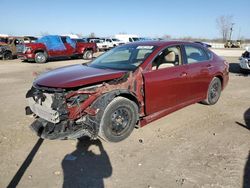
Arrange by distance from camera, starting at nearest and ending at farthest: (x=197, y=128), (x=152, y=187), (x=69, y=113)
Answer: (x=152, y=187) → (x=69, y=113) → (x=197, y=128)

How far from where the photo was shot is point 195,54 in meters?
6.08

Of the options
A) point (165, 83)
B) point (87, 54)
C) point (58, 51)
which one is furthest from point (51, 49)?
point (165, 83)

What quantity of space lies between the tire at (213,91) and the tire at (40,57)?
14.8 metres

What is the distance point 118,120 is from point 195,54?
2655 millimetres

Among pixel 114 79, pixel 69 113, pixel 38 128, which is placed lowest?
pixel 38 128

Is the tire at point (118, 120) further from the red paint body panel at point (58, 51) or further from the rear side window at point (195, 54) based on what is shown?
the red paint body panel at point (58, 51)

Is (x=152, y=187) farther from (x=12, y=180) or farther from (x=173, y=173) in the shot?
(x=12, y=180)

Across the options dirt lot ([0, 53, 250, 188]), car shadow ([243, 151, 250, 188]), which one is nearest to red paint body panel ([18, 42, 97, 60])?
dirt lot ([0, 53, 250, 188])

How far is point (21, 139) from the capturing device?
4.77m

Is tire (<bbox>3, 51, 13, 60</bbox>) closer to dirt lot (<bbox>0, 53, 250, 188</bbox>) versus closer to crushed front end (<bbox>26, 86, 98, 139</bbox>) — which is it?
dirt lot (<bbox>0, 53, 250, 188</bbox>)

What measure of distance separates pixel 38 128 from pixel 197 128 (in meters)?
2.98

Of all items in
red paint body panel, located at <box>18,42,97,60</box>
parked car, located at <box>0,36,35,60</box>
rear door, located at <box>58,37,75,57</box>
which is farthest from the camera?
parked car, located at <box>0,36,35,60</box>

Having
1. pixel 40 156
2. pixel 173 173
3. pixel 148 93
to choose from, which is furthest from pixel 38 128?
pixel 173 173

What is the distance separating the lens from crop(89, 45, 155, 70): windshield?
5.04 m
